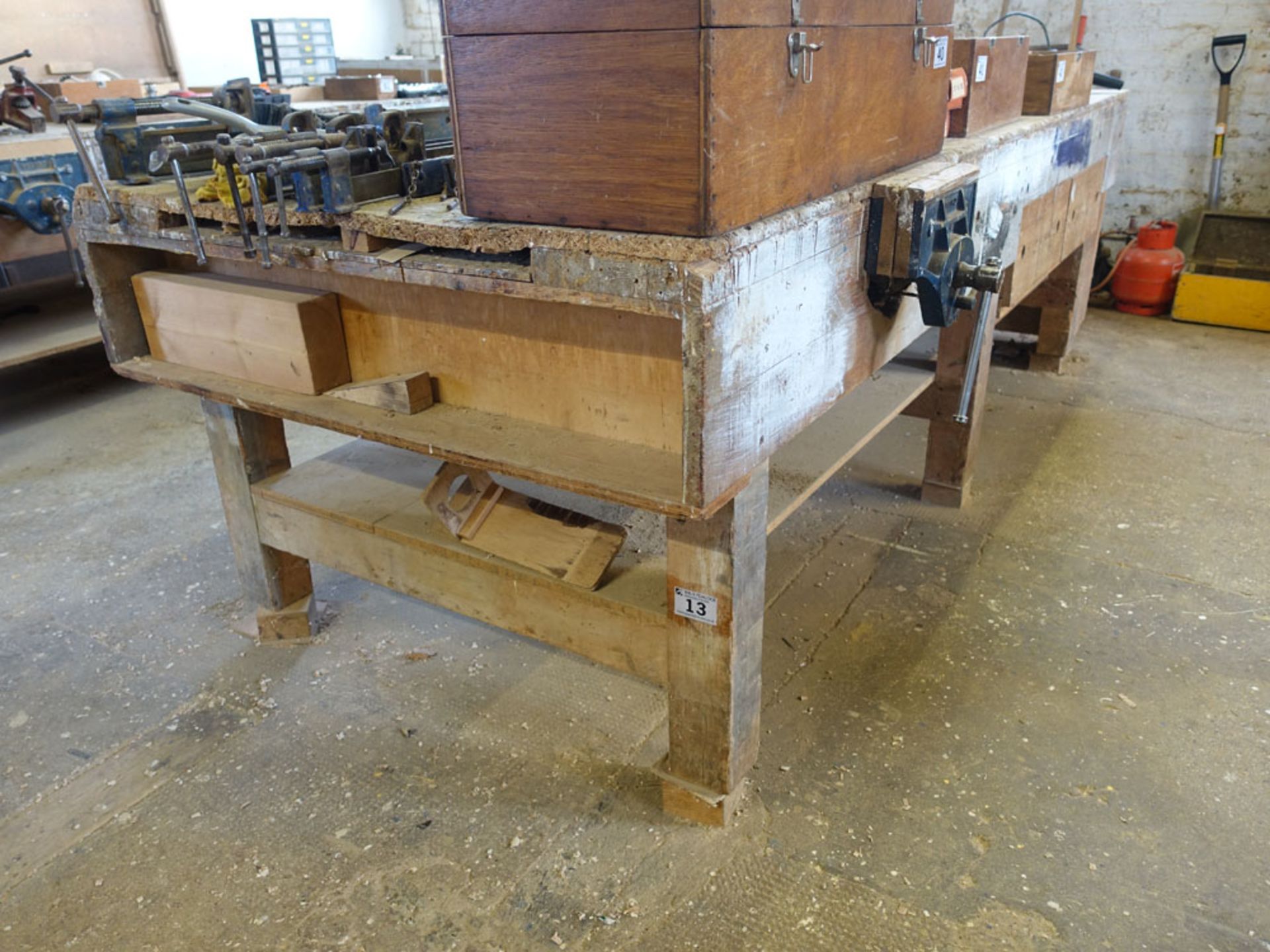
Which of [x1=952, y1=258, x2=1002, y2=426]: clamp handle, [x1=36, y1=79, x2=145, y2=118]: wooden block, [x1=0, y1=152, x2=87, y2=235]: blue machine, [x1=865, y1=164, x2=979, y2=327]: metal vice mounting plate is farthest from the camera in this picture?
[x1=36, y1=79, x2=145, y2=118]: wooden block

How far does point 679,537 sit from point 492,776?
2.15ft

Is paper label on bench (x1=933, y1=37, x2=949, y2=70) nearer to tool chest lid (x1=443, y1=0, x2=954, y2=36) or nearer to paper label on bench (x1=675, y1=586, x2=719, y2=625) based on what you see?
tool chest lid (x1=443, y1=0, x2=954, y2=36)

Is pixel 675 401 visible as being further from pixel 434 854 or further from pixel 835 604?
pixel 835 604

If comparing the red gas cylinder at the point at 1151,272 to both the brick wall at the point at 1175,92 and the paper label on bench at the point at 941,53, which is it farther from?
the paper label on bench at the point at 941,53

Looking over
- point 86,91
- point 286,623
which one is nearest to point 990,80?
point 286,623

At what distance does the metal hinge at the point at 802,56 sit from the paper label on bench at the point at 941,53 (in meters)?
0.44

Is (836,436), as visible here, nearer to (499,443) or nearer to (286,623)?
(499,443)

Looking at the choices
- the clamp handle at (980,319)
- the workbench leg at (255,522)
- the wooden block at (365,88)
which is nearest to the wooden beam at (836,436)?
the clamp handle at (980,319)

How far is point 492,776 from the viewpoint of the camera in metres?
1.64

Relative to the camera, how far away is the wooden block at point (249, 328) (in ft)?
4.68

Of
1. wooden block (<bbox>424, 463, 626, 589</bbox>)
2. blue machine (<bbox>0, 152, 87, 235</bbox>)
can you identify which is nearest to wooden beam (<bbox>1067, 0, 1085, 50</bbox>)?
wooden block (<bbox>424, 463, 626, 589</bbox>)

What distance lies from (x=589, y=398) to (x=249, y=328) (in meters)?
0.61

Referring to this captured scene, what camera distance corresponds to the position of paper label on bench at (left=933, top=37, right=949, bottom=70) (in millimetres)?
1430

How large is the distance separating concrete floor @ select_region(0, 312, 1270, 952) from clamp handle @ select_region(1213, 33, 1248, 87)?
2566mm
